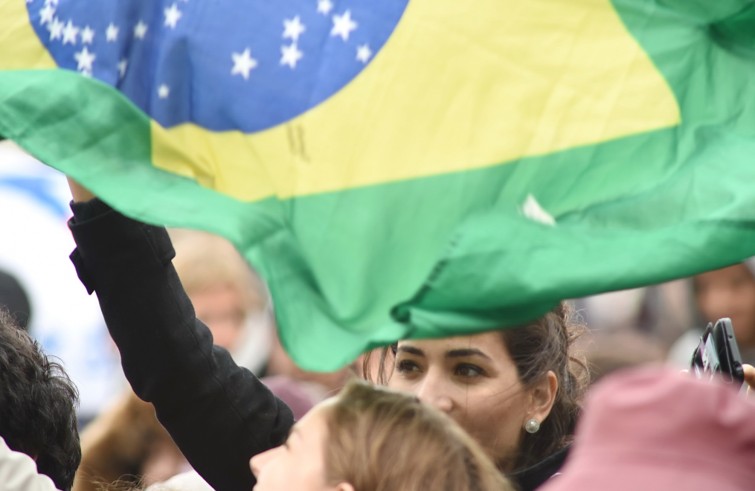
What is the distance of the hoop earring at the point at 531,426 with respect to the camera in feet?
10.4

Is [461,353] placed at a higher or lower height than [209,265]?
higher

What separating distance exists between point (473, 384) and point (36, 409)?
84 centimetres

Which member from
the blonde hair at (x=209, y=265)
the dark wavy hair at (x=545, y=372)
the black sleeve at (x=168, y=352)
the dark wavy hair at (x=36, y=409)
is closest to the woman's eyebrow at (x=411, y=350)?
the dark wavy hair at (x=545, y=372)

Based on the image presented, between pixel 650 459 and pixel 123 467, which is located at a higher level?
pixel 650 459

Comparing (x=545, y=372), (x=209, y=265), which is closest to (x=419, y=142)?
(x=545, y=372)

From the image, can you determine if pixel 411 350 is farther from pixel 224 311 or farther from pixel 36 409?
pixel 224 311

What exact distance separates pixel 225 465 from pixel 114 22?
0.84 metres

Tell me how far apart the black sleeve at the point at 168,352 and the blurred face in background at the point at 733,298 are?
2646mm

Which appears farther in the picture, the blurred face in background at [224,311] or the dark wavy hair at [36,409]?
the blurred face in background at [224,311]

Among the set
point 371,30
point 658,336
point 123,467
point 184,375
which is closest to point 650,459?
point 371,30

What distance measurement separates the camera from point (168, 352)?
2.92 metres

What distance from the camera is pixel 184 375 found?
2934 mm

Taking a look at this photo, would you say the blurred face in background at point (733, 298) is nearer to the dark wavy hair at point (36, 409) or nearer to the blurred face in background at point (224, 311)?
the blurred face in background at point (224, 311)

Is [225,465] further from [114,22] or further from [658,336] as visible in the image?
[658,336]
